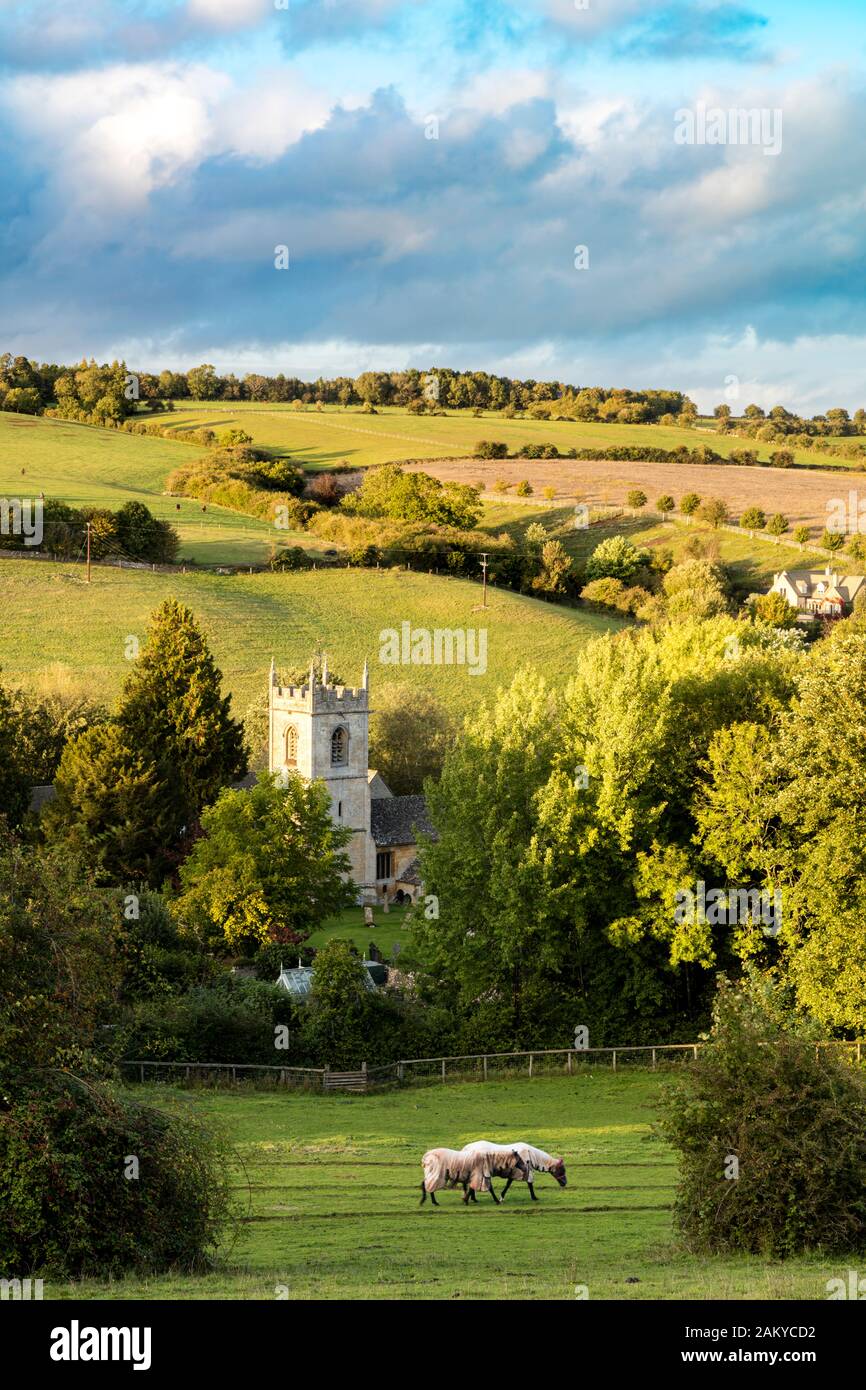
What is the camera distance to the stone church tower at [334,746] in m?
75.9

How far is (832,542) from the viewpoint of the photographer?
435 ft

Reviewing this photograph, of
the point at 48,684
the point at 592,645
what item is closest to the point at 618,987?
the point at 592,645

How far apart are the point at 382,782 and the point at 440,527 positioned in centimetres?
4698

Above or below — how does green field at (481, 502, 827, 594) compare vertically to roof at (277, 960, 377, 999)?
above

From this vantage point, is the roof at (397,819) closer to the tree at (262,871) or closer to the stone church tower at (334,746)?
the stone church tower at (334,746)

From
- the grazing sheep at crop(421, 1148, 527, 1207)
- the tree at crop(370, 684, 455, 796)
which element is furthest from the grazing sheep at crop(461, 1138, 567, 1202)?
the tree at crop(370, 684, 455, 796)

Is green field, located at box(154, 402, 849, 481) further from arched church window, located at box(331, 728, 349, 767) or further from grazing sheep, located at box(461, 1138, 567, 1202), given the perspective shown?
grazing sheep, located at box(461, 1138, 567, 1202)

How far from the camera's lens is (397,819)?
268ft

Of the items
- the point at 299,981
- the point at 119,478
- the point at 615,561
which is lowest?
the point at 299,981

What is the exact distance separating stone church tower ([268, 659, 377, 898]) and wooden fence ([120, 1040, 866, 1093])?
29171 mm

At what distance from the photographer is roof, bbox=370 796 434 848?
80.1 metres

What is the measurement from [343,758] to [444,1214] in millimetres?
49144

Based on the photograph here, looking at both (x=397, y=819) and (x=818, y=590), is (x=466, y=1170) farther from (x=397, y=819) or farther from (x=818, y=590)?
(x=818, y=590)

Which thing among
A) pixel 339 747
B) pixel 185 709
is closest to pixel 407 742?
pixel 339 747
